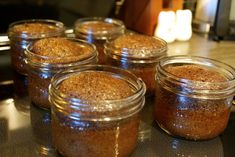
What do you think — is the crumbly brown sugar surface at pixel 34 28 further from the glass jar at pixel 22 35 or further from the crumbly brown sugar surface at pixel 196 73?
the crumbly brown sugar surface at pixel 196 73

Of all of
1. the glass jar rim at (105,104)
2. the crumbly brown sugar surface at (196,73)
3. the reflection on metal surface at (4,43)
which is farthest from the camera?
the reflection on metal surface at (4,43)

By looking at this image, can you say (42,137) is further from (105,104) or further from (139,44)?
(139,44)

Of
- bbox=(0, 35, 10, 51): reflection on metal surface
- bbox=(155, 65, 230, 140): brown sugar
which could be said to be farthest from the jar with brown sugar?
bbox=(0, 35, 10, 51): reflection on metal surface

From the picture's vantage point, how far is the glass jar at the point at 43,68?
705mm

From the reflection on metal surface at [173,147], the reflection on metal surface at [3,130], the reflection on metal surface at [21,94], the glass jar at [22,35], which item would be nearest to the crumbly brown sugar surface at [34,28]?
the glass jar at [22,35]

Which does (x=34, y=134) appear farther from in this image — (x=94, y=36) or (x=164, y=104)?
(x=94, y=36)

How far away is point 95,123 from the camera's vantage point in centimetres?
54

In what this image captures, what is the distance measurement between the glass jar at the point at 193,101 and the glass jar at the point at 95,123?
84mm

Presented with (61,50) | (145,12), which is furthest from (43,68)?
(145,12)

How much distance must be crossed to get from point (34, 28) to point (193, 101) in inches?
18.4

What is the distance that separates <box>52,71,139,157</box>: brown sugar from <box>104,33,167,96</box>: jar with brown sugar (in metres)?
0.17

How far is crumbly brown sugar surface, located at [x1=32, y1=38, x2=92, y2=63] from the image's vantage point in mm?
719

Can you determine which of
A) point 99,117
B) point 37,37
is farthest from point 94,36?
point 99,117

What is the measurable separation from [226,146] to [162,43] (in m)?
0.29
